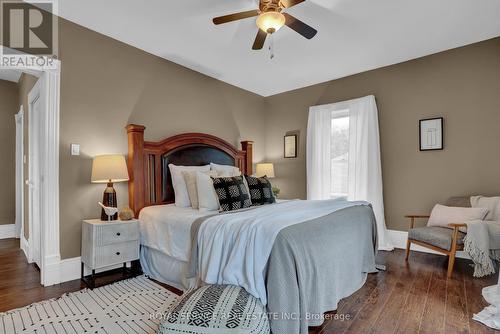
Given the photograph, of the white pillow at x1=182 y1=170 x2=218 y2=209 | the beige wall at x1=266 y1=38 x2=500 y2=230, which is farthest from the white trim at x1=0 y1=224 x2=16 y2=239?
the beige wall at x1=266 y1=38 x2=500 y2=230

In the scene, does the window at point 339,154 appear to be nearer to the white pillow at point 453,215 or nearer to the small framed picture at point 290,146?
the small framed picture at point 290,146

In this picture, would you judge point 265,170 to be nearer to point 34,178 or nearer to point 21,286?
point 34,178

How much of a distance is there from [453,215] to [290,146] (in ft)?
9.20

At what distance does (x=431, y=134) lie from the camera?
3.71 meters

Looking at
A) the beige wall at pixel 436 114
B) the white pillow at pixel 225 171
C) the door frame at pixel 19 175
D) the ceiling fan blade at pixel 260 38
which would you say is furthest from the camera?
the door frame at pixel 19 175

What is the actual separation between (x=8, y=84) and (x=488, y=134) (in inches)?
290

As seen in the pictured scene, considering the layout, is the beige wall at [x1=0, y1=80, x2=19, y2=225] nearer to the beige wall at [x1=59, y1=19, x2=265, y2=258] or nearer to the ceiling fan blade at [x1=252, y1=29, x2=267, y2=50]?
the beige wall at [x1=59, y1=19, x2=265, y2=258]

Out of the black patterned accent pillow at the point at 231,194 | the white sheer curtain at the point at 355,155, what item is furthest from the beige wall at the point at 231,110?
the black patterned accent pillow at the point at 231,194

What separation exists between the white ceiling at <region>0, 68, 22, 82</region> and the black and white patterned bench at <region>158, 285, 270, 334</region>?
181 inches

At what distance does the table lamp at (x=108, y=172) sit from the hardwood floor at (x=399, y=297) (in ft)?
2.87

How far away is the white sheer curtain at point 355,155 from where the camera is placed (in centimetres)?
404

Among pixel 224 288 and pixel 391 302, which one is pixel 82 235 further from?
pixel 391 302

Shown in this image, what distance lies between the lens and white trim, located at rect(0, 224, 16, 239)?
14.7ft

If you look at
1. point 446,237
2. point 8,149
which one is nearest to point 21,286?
point 8,149
